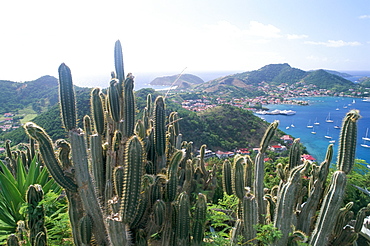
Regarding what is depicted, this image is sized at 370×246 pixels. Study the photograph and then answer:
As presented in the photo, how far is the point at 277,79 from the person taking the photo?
419ft

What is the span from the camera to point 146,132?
5477 mm

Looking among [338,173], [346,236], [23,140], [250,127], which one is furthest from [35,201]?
[250,127]

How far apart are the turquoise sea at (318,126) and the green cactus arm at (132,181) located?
111 ft

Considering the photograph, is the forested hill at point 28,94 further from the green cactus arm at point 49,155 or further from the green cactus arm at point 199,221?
the green cactus arm at point 199,221

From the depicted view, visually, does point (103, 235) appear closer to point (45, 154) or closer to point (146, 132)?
point (45, 154)

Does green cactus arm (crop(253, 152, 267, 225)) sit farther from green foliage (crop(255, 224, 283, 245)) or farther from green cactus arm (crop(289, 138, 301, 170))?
green cactus arm (crop(289, 138, 301, 170))

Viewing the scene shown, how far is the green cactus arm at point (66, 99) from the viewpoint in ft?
10.1

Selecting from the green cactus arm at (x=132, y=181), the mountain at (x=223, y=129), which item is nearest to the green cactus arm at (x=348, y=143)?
the green cactus arm at (x=132, y=181)

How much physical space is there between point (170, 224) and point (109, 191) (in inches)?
45.1

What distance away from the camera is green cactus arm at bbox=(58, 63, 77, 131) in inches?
121

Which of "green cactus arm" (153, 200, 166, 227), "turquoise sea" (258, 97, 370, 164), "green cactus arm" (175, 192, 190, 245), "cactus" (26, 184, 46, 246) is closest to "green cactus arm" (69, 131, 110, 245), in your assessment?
"cactus" (26, 184, 46, 246)

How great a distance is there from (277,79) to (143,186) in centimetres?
13611

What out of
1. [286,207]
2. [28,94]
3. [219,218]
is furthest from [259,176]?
[28,94]

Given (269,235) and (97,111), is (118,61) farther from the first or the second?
(269,235)
